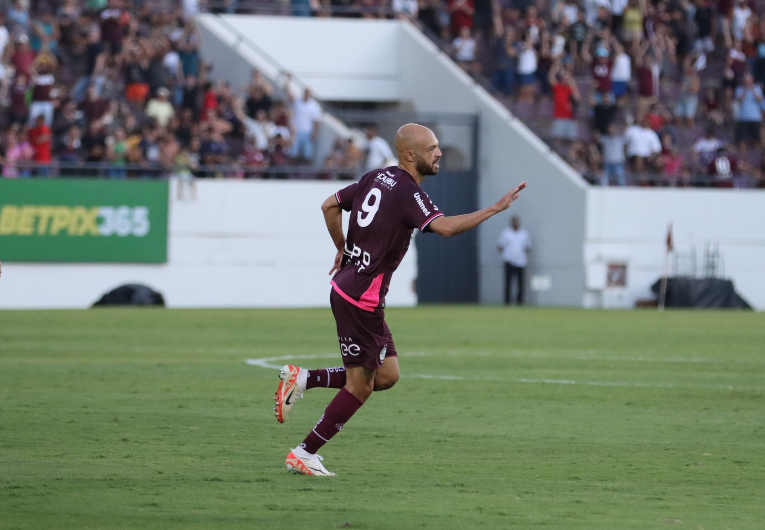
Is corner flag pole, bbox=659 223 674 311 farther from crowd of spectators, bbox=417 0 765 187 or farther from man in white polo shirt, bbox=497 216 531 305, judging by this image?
man in white polo shirt, bbox=497 216 531 305

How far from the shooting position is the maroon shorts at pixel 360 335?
27.5 ft

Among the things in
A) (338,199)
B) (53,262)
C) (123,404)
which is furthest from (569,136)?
(338,199)

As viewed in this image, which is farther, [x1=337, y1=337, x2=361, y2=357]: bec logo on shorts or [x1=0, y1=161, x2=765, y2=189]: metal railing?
[x1=0, y1=161, x2=765, y2=189]: metal railing

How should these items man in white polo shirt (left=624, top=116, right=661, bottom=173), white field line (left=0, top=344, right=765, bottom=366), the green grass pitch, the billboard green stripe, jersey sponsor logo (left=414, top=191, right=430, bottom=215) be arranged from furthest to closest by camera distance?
1. man in white polo shirt (left=624, top=116, right=661, bottom=173)
2. the billboard green stripe
3. white field line (left=0, top=344, right=765, bottom=366)
4. jersey sponsor logo (left=414, top=191, right=430, bottom=215)
5. the green grass pitch

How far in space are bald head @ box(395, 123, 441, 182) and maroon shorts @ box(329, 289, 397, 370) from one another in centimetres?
91

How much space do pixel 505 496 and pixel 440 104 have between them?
2789 cm

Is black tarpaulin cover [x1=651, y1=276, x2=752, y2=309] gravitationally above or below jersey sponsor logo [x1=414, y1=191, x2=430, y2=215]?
below

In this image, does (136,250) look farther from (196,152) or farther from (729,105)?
(729,105)

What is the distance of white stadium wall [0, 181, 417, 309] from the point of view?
94.2 ft

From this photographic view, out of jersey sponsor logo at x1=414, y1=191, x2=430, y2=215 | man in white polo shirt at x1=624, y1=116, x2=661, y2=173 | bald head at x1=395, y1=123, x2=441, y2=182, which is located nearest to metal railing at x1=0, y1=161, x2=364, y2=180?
man in white polo shirt at x1=624, y1=116, x2=661, y2=173

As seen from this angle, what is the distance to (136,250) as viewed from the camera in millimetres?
28875

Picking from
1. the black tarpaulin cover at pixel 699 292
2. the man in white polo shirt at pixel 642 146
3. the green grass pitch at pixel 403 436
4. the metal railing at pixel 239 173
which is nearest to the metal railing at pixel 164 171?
the metal railing at pixel 239 173

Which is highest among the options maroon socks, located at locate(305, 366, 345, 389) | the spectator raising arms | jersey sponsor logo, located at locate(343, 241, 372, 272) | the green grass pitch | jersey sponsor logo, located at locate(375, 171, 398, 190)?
the spectator raising arms

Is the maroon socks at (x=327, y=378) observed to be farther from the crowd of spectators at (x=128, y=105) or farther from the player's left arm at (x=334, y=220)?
the crowd of spectators at (x=128, y=105)
